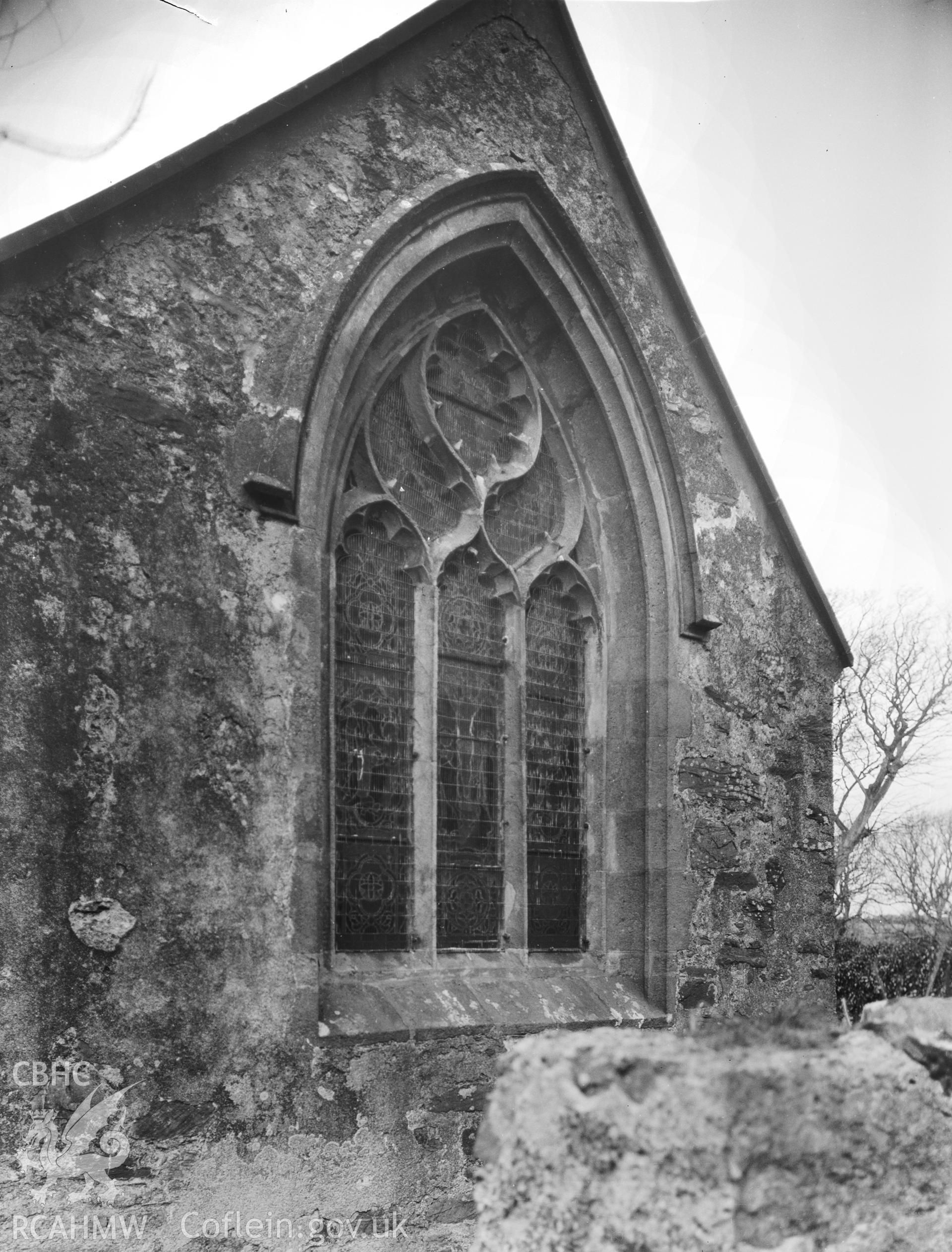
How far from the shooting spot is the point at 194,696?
4781 mm

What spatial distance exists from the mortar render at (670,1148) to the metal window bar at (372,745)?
3748 mm

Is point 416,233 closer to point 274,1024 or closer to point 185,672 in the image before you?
point 185,672

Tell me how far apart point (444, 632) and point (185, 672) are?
1914 mm

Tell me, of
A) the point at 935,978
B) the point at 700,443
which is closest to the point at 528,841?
the point at 700,443

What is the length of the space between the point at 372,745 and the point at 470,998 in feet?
4.12

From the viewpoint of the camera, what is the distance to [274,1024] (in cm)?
478

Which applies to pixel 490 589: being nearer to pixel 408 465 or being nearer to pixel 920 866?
pixel 408 465

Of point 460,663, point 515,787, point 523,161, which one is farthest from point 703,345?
point 515,787

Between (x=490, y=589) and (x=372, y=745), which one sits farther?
(x=490, y=589)

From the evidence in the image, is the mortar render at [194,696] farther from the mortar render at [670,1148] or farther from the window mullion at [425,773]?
the mortar render at [670,1148]

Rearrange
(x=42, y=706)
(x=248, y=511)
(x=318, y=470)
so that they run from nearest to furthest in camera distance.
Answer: (x=42, y=706) → (x=248, y=511) → (x=318, y=470)

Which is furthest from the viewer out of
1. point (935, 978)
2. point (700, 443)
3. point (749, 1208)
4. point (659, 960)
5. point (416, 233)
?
point (935, 978)

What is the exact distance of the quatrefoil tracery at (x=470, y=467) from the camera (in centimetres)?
631

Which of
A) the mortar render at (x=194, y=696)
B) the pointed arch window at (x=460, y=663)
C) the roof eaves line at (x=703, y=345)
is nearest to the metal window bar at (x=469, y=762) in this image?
the pointed arch window at (x=460, y=663)
